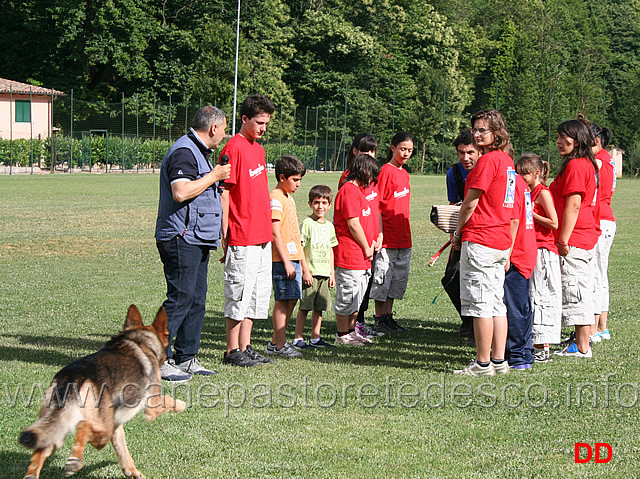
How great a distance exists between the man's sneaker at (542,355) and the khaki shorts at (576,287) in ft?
1.19

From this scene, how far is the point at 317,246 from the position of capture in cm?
759

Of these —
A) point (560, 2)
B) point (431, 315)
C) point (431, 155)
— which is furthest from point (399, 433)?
point (560, 2)

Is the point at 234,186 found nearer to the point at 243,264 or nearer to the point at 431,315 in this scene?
the point at 243,264

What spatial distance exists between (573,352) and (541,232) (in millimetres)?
1190

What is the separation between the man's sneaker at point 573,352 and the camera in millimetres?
7219

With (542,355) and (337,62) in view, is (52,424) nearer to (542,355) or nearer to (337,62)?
(542,355)

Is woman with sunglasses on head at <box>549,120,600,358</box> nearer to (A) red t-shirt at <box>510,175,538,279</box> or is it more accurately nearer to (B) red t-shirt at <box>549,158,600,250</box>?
(B) red t-shirt at <box>549,158,600,250</box>

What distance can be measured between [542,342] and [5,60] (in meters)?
57.8

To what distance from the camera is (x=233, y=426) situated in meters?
5.05

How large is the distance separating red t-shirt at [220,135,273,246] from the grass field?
1153 millimetres

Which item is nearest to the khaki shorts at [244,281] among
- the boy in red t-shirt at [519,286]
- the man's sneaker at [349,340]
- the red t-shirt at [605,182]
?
the man's sneaker at [349,340]

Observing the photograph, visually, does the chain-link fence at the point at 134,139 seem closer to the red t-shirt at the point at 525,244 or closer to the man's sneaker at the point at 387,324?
the man's sneaker at the point at 387,324

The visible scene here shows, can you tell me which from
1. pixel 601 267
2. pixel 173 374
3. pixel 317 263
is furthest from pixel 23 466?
pixel 601 267

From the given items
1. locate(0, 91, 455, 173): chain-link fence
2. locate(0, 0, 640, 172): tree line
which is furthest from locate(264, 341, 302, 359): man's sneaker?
locate(0, 0, 640, 172): tree line
